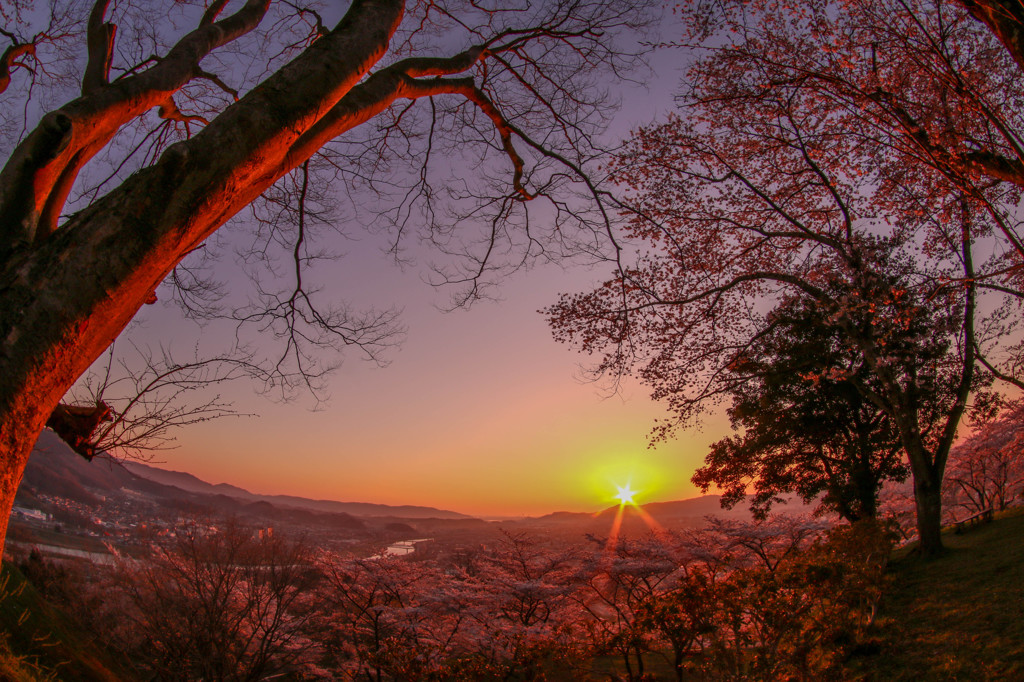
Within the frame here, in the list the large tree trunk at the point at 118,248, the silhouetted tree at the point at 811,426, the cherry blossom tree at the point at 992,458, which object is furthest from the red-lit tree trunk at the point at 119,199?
the cherry blossom tree at the point at 992,458

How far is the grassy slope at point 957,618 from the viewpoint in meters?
5.04

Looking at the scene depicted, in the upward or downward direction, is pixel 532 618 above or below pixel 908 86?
below

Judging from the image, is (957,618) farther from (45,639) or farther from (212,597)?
(212,597)

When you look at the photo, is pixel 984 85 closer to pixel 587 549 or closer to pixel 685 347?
pixel 685 347

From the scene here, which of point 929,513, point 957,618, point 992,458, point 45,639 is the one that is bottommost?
point 957,618

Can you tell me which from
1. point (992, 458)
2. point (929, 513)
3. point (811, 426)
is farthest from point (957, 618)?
point (992, 458)

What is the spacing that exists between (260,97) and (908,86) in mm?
6987

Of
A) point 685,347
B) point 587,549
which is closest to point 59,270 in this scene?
point 685,347

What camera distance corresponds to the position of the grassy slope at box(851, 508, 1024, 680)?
5.04 metres

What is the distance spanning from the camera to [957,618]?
242 inches

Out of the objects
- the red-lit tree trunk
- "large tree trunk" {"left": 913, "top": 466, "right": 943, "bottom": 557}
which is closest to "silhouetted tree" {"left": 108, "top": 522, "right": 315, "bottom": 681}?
the red-lit tree trunk

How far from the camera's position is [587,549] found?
43.4 ft

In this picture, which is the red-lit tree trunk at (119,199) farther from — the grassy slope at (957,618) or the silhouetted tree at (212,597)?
the silhouetted tree at (212,597)

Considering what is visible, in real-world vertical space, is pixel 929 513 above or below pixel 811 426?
below
